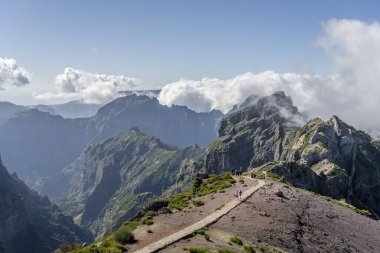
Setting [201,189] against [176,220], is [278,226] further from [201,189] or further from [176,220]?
[201,189]

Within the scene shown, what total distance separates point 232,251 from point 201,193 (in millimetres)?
40383

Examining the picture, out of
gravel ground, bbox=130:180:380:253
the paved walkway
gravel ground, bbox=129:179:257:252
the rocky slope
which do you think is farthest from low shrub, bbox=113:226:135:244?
the paved walkway

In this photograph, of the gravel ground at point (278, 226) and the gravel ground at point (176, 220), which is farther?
the gravel ground at point (278, 226)

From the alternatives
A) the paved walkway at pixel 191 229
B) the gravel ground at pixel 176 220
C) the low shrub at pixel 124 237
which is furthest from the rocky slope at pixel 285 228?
the low shrub at pixel 124 237

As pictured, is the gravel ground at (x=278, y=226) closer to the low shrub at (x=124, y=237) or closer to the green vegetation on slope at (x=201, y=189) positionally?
the low shrub at (x=124, y=237)

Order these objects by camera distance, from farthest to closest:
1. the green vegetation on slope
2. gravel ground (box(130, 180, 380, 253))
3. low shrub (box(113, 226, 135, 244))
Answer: the green vegetation on slope < gravel ground (box(130, 180, 380, 253)) < low shrub (box(113, 226, 135, 244))

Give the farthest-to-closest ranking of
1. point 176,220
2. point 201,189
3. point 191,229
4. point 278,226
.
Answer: point 201,189 → point 278,226 → point 176,220 → point 191,229

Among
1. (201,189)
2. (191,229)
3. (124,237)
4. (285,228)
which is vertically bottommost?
(124,237)

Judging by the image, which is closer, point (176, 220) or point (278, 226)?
point (176, 220)

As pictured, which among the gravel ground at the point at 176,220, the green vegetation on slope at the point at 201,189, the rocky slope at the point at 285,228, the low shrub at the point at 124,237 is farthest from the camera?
the green vegetation on slope at the point at 201,189

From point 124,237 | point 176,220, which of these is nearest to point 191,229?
point 176,220

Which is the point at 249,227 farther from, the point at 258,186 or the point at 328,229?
the point at 258,186

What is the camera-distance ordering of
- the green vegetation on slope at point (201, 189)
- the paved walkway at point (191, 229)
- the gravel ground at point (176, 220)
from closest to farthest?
the paved walkway at point (191, 229)
the gravel ground at point (176, 220)
the green vegetation on slope at point (201, 189)

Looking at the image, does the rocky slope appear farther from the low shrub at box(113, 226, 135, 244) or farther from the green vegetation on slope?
the green vegetation on slope
